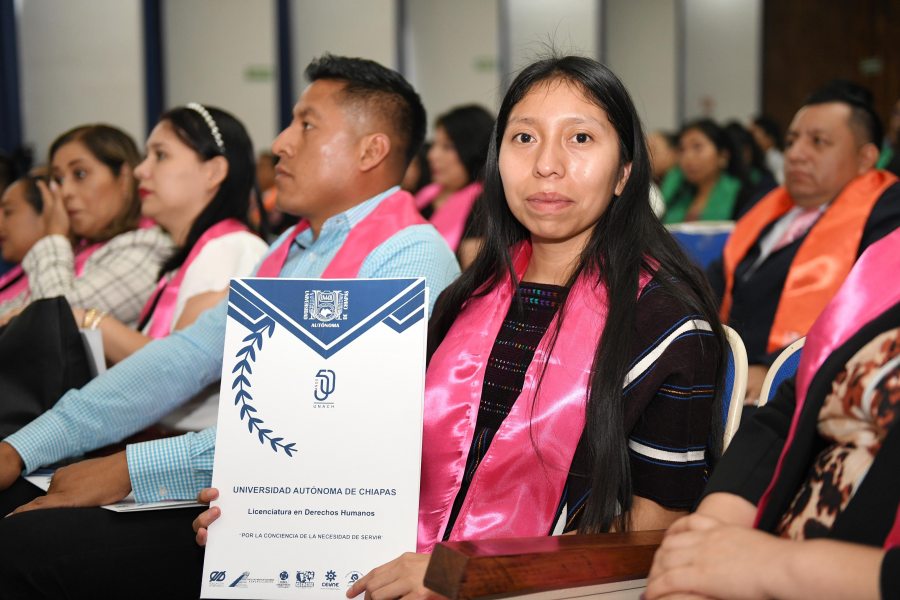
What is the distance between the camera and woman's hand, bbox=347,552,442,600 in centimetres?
138

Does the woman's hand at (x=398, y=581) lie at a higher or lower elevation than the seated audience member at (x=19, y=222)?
lower

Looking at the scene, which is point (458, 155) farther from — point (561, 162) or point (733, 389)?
point (733, 389)

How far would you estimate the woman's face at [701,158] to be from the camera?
6.31 meters

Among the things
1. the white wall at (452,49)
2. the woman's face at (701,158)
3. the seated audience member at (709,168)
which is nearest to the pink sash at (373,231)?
the seated audience member at (709,168)

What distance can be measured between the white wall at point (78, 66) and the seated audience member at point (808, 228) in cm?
567

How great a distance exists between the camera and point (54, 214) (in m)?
2.93

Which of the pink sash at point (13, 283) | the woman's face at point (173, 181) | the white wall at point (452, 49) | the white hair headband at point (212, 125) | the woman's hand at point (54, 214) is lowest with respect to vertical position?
the pink sash at point (13, 283)

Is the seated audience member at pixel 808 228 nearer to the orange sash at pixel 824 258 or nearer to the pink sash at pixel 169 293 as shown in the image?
the orange sash at pixel 824 258

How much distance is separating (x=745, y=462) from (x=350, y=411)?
596 mm

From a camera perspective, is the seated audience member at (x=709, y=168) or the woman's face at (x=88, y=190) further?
the seated audience member at (x=709, y=168)

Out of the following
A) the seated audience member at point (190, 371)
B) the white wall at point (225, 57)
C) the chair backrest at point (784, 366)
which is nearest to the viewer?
the chair backrest at point (784, 366)

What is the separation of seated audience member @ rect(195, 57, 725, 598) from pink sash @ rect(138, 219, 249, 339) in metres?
1.09

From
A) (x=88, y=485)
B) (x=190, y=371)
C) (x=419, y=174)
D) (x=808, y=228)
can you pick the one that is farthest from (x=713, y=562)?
(x=419, y=174)

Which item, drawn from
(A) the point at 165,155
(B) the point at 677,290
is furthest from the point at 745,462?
(A) the point at 165,155
